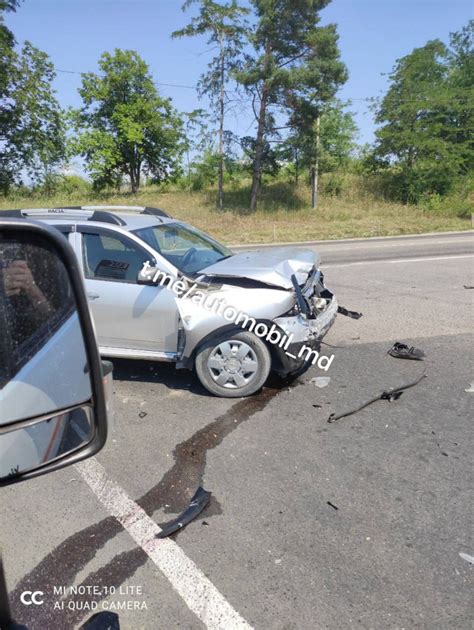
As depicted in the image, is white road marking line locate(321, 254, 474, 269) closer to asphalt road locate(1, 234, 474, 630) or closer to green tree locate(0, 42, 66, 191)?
asphalt road locate(1, 234, 474, 630)

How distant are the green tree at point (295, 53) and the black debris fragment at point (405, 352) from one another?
76.7 feet

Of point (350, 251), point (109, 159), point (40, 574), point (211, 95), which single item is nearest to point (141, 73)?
point (109, 159)

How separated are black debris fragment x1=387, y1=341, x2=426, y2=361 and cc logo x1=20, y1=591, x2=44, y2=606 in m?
4.10

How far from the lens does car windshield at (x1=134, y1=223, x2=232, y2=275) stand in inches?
172

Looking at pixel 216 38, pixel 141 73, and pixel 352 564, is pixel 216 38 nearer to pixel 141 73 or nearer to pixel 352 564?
pixel 141 73

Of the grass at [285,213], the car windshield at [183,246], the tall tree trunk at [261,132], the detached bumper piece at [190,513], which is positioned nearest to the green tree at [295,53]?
the tall tree trunk at [261,132]

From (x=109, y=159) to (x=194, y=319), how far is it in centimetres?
3909

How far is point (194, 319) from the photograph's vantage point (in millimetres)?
3900

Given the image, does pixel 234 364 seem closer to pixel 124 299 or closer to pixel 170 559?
pixel 124 299

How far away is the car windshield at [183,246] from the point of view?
4375 mm

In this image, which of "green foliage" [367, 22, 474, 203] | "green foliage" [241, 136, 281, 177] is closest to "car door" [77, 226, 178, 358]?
"green foliage" [241, 136, 281, 177]

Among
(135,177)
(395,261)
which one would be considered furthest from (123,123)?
(395,261)

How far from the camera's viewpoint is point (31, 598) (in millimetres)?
2049

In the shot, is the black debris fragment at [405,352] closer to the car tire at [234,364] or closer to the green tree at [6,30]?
the car tire at [234,364]
